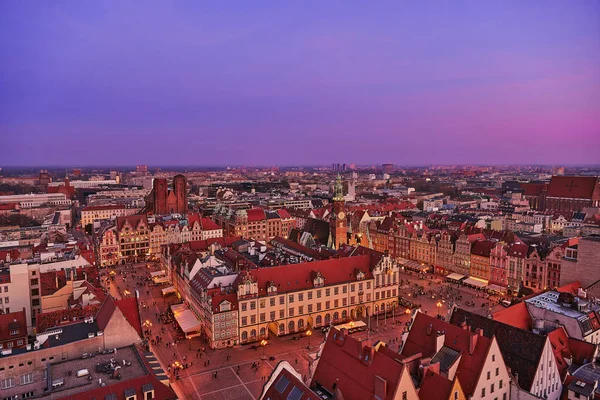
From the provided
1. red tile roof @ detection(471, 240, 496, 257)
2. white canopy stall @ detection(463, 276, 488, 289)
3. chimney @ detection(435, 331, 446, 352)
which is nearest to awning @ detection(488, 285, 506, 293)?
white canopy stall @ detection(463, 276, 488, 289)

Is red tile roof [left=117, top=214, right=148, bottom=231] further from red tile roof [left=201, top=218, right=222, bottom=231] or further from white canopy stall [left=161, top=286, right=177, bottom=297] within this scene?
white canopy stall [left=161, top=286, right=177, bottom=297]

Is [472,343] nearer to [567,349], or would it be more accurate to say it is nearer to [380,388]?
[380,388]

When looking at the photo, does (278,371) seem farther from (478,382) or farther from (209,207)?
(209,207)

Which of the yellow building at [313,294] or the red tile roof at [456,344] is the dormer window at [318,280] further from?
the red tile roof at [456,344]

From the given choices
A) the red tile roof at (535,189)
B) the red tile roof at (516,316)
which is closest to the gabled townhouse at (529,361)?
the red tile roof at (516,316)

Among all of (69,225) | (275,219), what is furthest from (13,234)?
(275,219)

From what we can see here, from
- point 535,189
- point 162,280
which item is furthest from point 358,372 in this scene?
point 535,189
